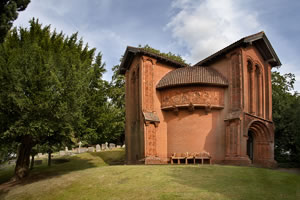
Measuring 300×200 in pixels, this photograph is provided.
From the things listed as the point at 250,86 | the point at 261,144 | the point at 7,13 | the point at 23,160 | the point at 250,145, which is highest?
the point at 7,13

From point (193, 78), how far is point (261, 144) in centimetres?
853

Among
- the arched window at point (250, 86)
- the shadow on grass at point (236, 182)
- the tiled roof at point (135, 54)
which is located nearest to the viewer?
the shadow on grass at point (236, 182)

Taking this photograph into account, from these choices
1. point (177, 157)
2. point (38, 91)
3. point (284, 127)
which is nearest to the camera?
point (38, 91)

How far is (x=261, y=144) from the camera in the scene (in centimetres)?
2250

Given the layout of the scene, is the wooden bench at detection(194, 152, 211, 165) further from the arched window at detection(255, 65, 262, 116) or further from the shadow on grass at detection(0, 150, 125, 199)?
the shadow on grass at detection(0, 150, 125, 199)

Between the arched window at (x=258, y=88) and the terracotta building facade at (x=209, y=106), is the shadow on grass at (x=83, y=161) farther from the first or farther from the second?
the arched window at (x=258, y=88)

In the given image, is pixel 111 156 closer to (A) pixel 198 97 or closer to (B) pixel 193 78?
(A) pixel 198 97

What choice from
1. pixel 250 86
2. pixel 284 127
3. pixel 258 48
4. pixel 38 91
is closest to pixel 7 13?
pixel 38 91

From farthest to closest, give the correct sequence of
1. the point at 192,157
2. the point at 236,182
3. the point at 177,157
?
the point at 177,157, the point at 192,157, the point at 236,182

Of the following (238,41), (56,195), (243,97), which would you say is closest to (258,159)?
(243,97)

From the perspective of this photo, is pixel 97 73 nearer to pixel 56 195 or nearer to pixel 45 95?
pixel 45 95

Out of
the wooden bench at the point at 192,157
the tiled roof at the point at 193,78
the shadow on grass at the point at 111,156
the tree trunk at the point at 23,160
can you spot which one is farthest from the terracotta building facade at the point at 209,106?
the tree trunk at the point at 23,160

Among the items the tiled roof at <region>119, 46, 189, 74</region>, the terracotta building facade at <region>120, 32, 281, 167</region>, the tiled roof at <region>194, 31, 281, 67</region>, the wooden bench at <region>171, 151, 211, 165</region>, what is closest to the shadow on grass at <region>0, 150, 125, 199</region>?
the terracotta building facade at <region>120, 32, 281, 167</region>

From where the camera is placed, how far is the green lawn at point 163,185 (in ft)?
35.2
